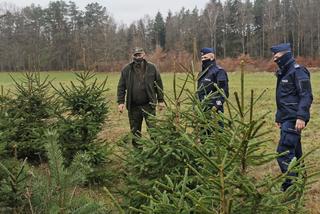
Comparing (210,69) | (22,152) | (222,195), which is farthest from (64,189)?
(22,152)

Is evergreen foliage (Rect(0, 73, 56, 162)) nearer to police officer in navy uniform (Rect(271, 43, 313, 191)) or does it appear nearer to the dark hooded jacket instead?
the dark hooded jacket

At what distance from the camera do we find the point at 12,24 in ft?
263

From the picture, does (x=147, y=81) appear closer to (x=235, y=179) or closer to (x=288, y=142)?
(x=288, y=142)

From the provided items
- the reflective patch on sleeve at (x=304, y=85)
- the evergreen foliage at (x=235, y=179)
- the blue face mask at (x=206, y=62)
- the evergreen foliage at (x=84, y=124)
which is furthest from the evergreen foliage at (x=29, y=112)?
the evergreen foliage at (x=235, y=179)

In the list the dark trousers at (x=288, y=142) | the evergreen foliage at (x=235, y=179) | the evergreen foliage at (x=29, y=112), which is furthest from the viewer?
the evergreen foliage at (x=29, y=112)

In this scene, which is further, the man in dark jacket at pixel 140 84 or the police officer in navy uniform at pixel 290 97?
the man in dark jacket at pixel 140 84

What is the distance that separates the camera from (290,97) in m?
5.14

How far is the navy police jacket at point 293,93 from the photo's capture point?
4.93 meters

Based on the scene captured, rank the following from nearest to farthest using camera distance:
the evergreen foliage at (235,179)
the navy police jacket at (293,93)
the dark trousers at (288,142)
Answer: the evergreen foliage at (235,179)
the navy police jacket at (293,93)
the dark trousers at (288,142)

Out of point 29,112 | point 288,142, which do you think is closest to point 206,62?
point 288,142

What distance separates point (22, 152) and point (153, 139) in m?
3.84

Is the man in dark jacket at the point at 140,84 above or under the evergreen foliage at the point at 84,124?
above

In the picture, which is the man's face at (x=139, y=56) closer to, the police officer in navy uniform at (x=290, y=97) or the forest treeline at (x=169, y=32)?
the police officer in navy uniform at (x=290, y=97)

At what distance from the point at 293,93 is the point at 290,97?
0.06 m
